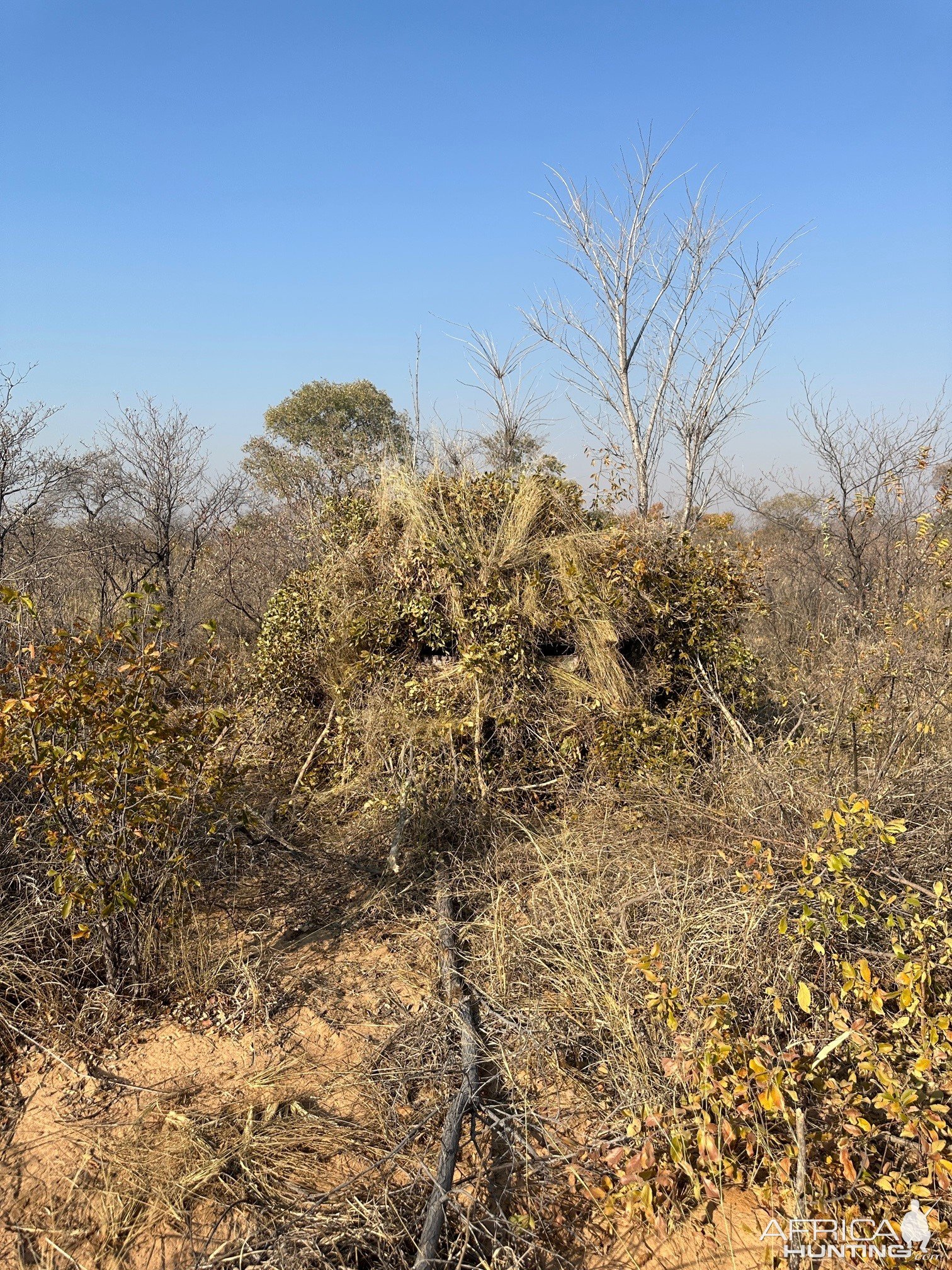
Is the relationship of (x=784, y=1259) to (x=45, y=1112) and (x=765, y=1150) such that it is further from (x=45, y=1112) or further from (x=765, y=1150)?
(x=45, y=1112)

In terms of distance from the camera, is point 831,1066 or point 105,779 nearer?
point 831,1066

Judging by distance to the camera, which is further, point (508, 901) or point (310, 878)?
point (310, 878)

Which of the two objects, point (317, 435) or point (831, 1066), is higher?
point (317, 435)

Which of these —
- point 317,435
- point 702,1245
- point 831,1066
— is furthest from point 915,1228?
point 317,435

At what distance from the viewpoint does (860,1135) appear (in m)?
2.28

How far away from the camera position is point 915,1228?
6.84 ft

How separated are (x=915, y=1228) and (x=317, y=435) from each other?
1886cm

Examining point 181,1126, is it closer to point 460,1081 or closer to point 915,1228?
point 460,1081

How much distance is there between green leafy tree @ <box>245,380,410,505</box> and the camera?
441 inches

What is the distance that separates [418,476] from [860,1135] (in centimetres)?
488

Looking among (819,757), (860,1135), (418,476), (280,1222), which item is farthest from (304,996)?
(418,476)

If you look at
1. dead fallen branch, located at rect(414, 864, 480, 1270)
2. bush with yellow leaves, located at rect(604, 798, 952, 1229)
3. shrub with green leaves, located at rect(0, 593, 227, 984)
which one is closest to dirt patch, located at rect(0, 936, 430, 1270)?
dead fallen branch, located at rect(414, 864, 480, 1270)

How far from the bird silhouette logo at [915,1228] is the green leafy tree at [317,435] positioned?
29.4ft

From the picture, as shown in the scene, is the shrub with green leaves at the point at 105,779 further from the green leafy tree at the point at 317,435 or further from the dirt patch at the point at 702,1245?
the green leafy tree at the point at 317,435
